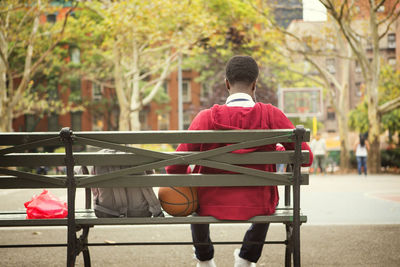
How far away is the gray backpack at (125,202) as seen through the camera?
3.47m

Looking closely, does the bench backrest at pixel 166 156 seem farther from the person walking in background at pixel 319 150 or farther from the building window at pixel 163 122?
the building window at pixel 163 122

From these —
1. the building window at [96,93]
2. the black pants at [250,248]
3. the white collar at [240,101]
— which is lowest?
the black pants at [250,248]

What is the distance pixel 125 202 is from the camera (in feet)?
11.5

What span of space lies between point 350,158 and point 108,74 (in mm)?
19237

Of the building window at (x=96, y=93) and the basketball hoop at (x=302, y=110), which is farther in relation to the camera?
the building window at (x=96, y=93)

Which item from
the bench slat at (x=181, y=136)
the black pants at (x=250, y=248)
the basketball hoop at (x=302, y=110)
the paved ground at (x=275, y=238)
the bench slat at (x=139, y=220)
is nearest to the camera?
the bench slat at (x=181, y=136)

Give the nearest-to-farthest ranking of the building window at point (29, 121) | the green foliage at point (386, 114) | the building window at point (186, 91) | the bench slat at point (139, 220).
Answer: the bench slat at point (139, 220)
the green foliage at point (386, 114)
the building window at point (29, 121)
the building window at point (186, 91)

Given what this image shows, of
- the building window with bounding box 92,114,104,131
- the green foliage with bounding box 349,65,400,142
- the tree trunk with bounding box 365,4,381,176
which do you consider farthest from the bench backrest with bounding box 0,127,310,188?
the building window with bounding box 92,114,104,131

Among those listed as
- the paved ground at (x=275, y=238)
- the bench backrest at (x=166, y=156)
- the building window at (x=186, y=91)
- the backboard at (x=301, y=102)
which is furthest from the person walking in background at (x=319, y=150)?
the building window at (x=186, y=91)

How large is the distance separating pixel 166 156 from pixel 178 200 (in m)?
0.38

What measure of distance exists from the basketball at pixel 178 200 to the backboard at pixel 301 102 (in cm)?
2277

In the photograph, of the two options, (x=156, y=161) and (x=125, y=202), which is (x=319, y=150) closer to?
(x=125, y=202)

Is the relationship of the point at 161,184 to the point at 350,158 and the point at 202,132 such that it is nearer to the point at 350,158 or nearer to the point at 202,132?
the point at 202,132

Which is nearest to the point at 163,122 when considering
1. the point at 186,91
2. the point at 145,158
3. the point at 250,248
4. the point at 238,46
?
the point at 186,91
